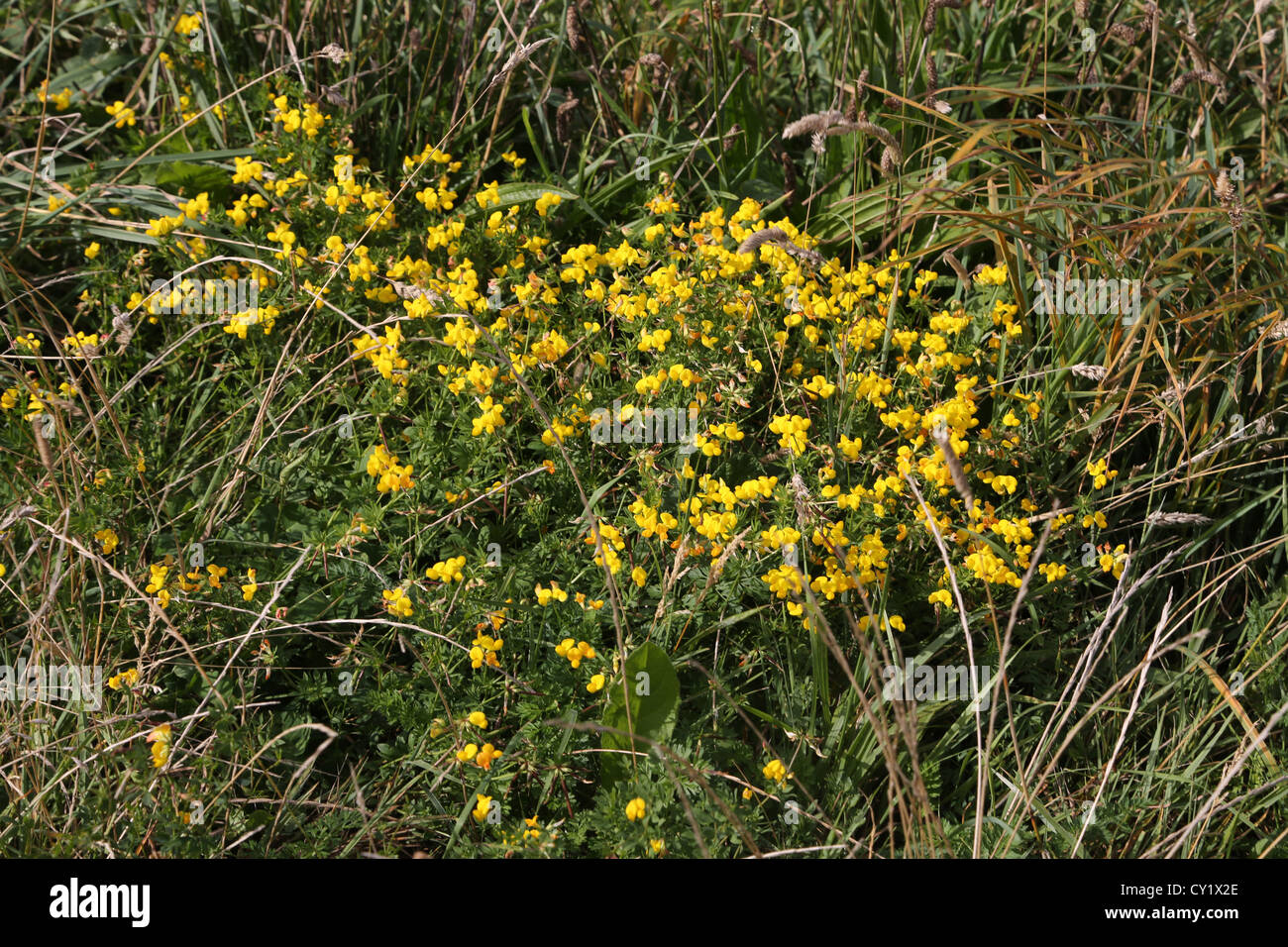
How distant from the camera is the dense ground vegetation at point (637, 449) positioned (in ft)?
7.72

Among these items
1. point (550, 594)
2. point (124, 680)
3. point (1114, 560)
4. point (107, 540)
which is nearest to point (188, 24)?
point (107, 540)

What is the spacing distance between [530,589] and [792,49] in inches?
92.3

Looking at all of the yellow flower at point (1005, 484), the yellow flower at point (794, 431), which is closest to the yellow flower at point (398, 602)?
the yellow flower at point (794, 431)

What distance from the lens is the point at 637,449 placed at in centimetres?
285

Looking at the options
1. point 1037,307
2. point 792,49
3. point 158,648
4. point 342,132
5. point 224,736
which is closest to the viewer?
point 224,736

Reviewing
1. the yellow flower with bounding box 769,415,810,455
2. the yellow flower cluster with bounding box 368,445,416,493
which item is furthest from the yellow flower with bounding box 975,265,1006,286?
the yellow flower cluster with bounding box 368,445,416,493

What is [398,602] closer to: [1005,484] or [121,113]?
[1005,484]

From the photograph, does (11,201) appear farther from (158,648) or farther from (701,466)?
(701,466)

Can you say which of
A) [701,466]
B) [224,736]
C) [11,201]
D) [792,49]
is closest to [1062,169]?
[792,49]

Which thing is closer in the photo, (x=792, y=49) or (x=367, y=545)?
(x=367, y=545)

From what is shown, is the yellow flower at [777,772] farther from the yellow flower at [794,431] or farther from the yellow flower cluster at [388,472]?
the yellow flower cluster at [388,472]

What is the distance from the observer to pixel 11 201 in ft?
11.6

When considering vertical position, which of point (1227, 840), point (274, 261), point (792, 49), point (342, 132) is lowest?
point (1227, 840)

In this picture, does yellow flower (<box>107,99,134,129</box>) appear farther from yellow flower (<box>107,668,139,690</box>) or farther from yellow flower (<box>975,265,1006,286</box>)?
yellow flower (<box>975,265,1006,286</box>)
